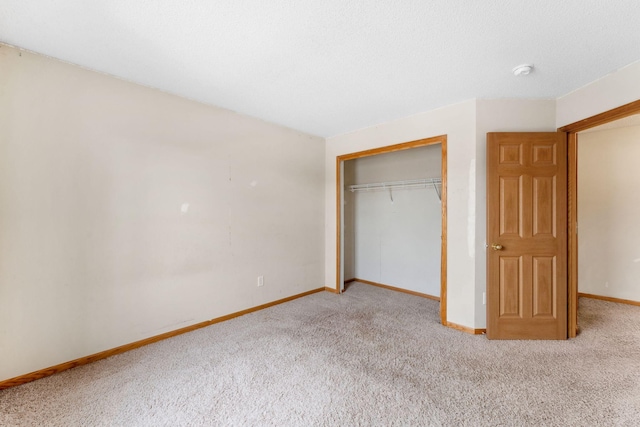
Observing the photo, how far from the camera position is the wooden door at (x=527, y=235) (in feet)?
8.69

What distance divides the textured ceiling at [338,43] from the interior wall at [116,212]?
33 centimetres

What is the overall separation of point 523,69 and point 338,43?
5.00 ft

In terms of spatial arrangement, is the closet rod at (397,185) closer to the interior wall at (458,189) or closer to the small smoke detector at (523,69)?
the interior wall at (458,189)

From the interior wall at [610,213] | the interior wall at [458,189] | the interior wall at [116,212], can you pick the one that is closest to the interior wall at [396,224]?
the interior wall at [458,189]

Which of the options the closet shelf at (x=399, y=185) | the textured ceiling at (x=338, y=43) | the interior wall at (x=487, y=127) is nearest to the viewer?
the textured ceiling at (x=338, y=43)

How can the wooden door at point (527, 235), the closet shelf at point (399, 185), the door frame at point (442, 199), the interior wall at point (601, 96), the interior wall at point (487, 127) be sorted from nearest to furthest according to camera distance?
the interior wall at point (601, 96)
the wooden door at point (527, 235)
the interior wall at point (487, 127)
the door frame at point (442, 199)
the closet shelf at point (399, 185)

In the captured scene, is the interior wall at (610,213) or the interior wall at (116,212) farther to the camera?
the interior wall at (610,213)

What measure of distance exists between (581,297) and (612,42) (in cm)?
373

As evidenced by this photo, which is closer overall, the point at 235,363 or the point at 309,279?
the point at 235,363

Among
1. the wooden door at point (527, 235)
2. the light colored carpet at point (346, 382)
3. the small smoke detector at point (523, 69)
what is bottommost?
the light colored carpet at point (346, 382)

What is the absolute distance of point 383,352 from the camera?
243 centimetres

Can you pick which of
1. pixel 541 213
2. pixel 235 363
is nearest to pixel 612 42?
pixel 541 213

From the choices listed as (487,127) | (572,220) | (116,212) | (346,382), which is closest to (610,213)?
(572,220)

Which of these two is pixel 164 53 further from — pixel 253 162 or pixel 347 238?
pixel 347 238
